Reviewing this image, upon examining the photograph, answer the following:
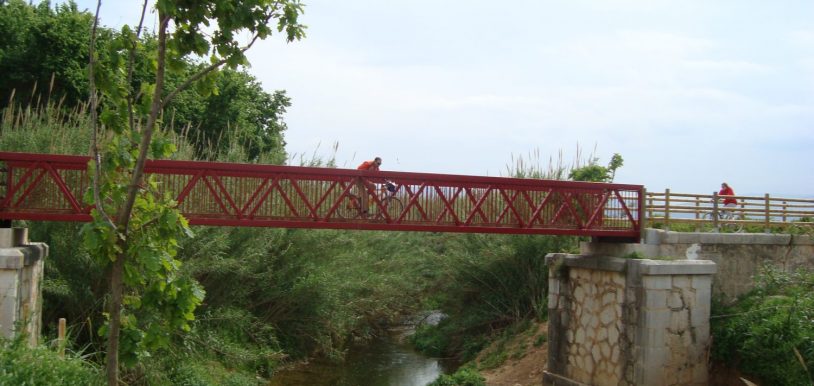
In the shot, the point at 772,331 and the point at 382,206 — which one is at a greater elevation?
the point at 382,206

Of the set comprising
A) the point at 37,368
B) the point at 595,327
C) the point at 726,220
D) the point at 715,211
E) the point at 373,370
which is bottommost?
the point at 373,370

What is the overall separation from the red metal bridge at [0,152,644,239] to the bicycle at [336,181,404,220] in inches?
0.8

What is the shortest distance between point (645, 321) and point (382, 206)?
5.68 meters

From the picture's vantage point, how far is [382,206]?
14.1 m

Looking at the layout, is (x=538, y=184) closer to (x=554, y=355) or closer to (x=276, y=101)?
(x=554, y=355)

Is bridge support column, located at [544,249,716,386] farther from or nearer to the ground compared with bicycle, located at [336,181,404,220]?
nearer to the ground

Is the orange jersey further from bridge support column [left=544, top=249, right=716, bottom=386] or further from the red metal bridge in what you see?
bridge support column [left=544, top=249, right=716, bottom=386]

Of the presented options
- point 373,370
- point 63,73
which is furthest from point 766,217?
point 63,73

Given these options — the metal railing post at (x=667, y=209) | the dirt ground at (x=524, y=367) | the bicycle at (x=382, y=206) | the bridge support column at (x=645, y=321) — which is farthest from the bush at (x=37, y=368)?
the metal railing post at (x=667, y=209)

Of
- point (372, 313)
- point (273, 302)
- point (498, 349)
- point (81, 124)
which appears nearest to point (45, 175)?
point (81, 124)

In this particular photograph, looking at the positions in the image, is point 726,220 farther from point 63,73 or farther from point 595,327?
point 63,73

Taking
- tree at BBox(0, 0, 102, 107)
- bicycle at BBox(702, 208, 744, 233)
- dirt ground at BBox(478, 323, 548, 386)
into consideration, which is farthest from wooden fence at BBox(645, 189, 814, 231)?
tree at BBox(0, 0, 102, 107)

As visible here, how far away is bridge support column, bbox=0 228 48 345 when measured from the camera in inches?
469

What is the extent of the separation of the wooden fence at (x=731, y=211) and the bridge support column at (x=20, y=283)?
12702mm
